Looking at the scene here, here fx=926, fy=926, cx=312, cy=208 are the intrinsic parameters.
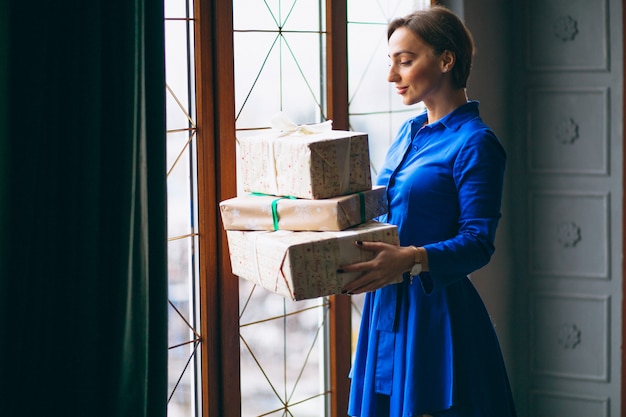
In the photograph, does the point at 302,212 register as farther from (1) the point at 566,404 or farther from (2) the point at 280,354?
(1) the point at 566,404

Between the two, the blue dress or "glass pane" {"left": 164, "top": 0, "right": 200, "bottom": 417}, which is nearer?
the blue dress

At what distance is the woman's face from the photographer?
2168 millimetres

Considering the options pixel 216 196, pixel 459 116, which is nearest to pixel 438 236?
pixel 459 116

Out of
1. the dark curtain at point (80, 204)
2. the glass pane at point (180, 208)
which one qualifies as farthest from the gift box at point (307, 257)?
the glass pane at point (180, 208)

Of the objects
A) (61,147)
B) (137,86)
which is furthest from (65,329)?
(137,86)

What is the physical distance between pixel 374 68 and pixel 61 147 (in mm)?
1564

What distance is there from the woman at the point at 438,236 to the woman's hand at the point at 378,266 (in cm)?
6

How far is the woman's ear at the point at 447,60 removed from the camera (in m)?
2.18

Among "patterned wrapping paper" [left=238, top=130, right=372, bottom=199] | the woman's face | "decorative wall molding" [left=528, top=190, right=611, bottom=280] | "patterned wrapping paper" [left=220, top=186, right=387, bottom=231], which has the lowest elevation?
"decorative wall molding" [left=528, top=190, right=611, bottom=280]

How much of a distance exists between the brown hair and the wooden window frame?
569 mm

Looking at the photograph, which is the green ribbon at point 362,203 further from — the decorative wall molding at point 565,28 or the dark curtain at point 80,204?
the decorative wall molding at point 565,28

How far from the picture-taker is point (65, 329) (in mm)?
1880

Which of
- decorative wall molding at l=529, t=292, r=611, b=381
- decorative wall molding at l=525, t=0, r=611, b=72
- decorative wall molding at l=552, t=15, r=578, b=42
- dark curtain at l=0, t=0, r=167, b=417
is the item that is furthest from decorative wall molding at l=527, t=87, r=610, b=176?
dark curtain at l=0, t=0, r=167, b=417

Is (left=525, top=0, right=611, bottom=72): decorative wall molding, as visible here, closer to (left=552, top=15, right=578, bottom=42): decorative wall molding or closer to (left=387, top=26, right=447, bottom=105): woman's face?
(left=552, top=15, right=578, bottom=42): decorative wall molding
